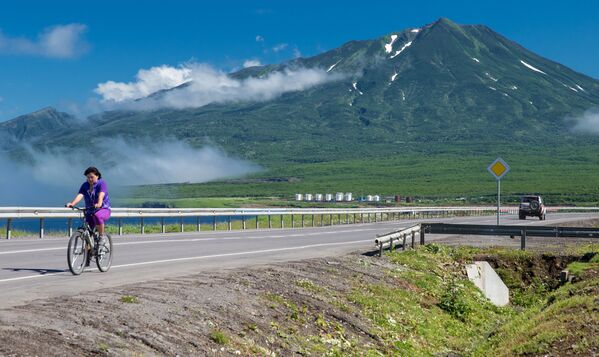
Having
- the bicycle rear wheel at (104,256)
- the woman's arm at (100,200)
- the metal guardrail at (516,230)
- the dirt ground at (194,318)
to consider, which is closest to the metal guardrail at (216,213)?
the metal guardrail at (516,230)

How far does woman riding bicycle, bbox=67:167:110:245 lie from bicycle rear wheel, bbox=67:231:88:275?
1.11 ft

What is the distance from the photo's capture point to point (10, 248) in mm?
21812

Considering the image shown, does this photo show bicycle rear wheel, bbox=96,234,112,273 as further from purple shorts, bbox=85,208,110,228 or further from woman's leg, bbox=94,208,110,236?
purple shorts, bbox=85,208,110,228

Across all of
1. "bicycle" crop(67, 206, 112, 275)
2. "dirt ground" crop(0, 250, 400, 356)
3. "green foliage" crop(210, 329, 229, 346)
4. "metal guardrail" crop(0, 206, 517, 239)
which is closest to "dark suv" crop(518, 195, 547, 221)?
"metal guardrail" crop(0, 206, 517, 239)

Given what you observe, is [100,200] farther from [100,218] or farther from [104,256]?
[104,256]

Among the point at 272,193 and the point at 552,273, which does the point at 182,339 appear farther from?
the point at 272,193

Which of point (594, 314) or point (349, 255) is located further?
point (349, 255)

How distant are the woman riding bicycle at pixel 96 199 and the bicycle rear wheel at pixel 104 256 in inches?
5.7

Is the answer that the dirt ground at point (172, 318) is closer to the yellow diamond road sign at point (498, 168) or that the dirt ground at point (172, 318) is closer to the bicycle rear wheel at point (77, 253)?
the bicycle rear wheel at point (77, 253)

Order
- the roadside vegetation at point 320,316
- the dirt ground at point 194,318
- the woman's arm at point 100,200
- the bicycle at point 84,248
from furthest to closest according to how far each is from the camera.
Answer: the woman's arm at point 100,200 → the bicycle at point 84,248 → the roadside vegetation at point 320,316 → the dirt ground at point 194,318

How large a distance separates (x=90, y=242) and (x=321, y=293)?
4.20 meters

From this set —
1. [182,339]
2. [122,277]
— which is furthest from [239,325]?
[122,277]

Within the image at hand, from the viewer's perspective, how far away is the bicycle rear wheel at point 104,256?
1581cm

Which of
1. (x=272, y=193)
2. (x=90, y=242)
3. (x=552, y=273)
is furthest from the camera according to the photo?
(x=272, y=193)
